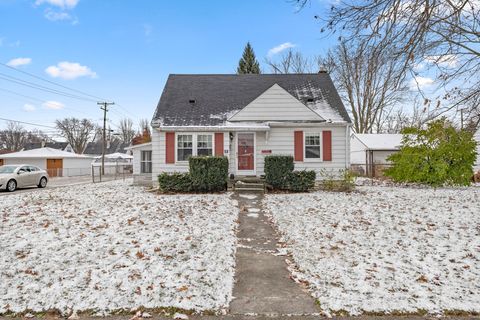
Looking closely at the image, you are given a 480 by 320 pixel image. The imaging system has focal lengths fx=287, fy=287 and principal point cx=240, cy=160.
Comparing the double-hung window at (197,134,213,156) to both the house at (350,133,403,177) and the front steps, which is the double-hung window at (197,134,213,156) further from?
the house at (350,133,403,177)

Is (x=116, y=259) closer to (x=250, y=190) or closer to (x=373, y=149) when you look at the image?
(x=250, y=190)

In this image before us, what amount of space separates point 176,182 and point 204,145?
2649mm

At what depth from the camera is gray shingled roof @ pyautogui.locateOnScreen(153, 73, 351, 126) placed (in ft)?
45.5

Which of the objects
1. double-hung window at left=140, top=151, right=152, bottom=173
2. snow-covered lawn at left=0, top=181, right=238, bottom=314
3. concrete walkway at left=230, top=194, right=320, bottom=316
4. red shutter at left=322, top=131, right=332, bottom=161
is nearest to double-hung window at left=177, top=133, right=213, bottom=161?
double-hung window at left=140, top=151, right=152, bottom=173

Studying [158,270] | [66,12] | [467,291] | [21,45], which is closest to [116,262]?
[158,270]

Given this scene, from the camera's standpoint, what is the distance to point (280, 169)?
11.7 m

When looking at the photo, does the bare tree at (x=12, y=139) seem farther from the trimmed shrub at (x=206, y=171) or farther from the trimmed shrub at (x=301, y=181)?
the trimmed shrub at (x=301, y=181)

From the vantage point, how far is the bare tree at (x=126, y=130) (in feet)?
204

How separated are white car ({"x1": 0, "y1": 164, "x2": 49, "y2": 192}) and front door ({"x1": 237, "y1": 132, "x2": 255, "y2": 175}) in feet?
41.7

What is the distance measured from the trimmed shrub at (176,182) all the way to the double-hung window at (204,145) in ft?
7.14

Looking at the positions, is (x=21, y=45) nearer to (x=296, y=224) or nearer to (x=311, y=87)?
(x=311, y=87)

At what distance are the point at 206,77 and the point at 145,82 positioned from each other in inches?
289

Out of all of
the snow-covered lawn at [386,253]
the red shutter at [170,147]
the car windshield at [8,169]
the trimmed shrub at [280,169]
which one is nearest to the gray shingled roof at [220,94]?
the red shutter at [170,147]

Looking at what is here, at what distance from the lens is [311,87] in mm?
15805
